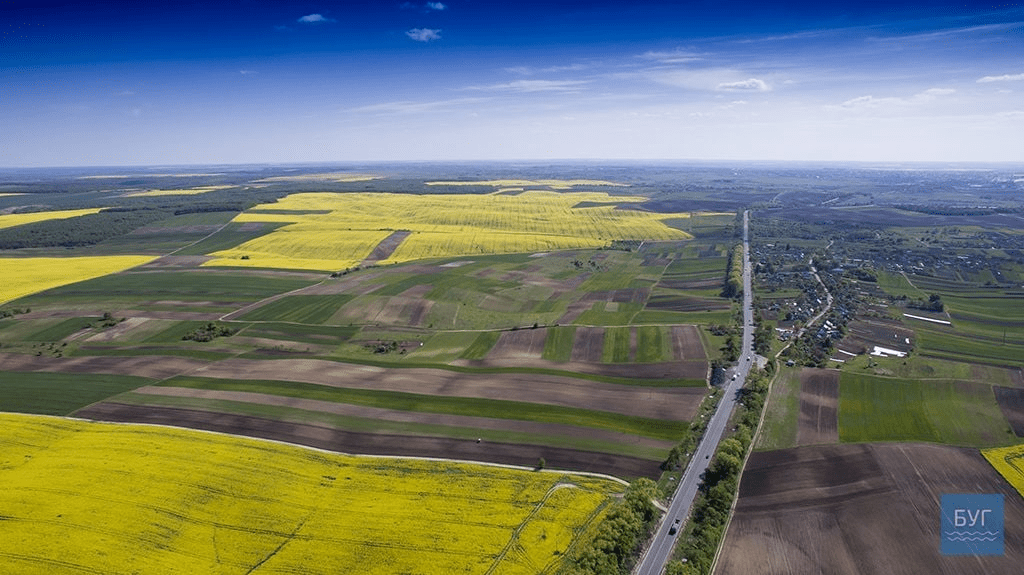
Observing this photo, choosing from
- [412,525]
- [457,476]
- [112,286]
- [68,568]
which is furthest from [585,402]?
[112,286]

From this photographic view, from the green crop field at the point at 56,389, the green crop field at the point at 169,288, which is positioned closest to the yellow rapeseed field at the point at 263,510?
the green crop field at the point at 56,389

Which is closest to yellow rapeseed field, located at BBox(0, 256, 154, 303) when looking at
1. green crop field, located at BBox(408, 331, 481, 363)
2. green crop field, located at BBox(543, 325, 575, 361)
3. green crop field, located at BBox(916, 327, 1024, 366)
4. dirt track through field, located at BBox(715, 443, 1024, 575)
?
green crop field, located at BBox(408, 331, 481, 363)

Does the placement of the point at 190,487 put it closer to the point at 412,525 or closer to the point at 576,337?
the point at 412,525

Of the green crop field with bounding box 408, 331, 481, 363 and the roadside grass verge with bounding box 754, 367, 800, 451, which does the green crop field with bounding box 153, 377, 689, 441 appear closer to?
the roadside grass verge with bounding box 754, 367, 800, 451

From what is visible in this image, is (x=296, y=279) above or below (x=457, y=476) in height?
above

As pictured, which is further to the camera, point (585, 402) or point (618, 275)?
point (618, 275)

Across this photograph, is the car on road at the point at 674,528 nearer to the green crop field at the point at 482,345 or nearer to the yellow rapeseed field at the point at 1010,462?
the yellow rapeseed field at the point at 1010,462
